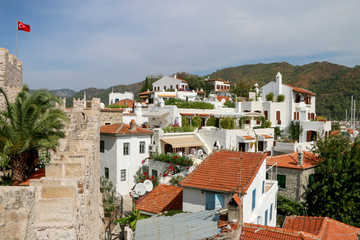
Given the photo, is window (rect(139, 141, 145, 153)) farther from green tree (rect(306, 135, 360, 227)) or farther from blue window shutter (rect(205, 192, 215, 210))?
green tree (rect(306, 135, 360, 227))

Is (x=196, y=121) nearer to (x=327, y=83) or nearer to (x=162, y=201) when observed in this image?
(x=162, y=201)

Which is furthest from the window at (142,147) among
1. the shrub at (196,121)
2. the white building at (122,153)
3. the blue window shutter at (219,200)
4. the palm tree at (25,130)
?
the blue window shutter at (219,200)

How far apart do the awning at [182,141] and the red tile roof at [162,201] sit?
9237mm

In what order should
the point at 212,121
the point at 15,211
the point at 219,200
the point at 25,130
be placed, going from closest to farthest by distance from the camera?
the point at 15,211 < the point at 25,130 < the point at 219,200 < the point at 212,121

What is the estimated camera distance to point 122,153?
24.5m

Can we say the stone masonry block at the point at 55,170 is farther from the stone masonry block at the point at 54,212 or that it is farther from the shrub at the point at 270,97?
the shrub at the point at 270,97

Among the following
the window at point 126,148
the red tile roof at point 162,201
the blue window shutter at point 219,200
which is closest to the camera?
the blue window shutter at point 219,200

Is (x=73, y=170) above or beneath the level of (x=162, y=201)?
above

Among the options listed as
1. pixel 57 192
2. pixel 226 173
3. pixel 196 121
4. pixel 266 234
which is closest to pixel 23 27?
pixel 226 173

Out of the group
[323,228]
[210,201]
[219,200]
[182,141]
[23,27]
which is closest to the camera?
[219,200]

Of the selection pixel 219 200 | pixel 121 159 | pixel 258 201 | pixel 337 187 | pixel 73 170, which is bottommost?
pixel 337 187

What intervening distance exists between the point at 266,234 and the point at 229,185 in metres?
2.65

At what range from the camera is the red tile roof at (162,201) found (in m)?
14.2

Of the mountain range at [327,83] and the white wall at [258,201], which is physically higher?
the mountain range at [327,83]
